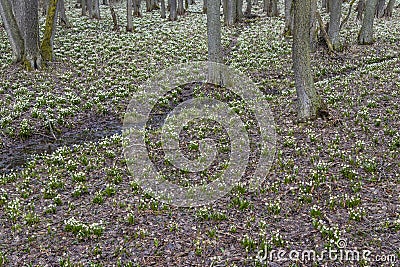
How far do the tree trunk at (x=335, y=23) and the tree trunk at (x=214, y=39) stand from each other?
7.76m

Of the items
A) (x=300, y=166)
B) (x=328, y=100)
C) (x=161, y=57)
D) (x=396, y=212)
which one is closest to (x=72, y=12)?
(x=161, y=57)

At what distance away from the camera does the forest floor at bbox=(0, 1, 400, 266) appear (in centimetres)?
652

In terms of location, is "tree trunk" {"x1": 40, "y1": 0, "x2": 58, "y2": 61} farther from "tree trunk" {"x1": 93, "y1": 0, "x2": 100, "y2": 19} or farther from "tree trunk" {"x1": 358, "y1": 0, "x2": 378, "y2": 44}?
"tree trunk" {"x1": 358, "y1": 0, "x2": 378, "y2": 44}

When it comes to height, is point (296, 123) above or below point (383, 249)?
above

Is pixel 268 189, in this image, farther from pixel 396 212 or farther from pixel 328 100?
pixel 328 100

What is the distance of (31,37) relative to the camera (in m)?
16.7

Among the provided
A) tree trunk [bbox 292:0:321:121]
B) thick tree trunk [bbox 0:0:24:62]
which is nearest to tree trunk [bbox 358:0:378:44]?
tree trunk [bbox 292:0:321:121]

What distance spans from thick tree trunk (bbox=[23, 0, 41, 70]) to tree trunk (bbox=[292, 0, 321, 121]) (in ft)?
38.1

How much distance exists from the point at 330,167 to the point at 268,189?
5.33ft

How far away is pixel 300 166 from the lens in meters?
8.92

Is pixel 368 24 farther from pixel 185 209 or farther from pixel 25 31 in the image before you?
pixel 185 209

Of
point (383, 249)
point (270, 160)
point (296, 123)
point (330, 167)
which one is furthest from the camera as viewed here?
point (296, 123)

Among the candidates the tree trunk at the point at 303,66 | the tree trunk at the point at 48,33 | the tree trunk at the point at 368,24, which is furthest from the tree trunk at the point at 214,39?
the tree trunk at the point at 368,24

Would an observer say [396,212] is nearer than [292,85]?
Yes
